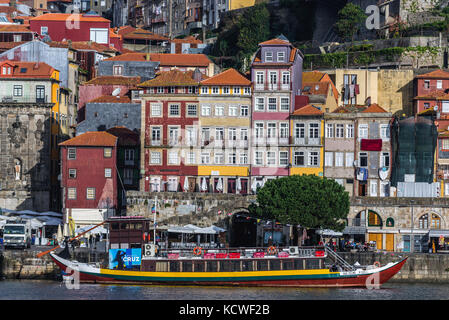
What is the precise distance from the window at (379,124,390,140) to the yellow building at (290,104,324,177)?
4785 millimetres

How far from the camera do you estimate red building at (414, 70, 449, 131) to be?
9925cm

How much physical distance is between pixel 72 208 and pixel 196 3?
7178 cm

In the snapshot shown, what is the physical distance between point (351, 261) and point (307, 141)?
16.6m

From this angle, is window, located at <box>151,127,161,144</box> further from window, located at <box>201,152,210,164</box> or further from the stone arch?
the stone arch

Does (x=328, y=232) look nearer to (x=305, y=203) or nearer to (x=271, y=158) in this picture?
(x=305, y=203)

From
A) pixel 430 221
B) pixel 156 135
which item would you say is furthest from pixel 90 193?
pixel 430 221

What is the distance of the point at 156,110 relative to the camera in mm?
93375

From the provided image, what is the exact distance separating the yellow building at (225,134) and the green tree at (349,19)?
103 ft

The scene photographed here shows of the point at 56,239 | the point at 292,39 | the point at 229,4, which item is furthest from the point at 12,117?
the point at 229,4

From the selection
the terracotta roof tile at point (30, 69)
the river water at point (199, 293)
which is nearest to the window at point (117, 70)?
the terracotta roof tile at point (30, 69)

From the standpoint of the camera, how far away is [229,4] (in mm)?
149000

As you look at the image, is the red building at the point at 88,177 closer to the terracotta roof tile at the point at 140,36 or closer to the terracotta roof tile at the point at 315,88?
the terracotta roof tile at the point at 315,88

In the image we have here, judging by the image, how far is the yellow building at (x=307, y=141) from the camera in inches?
3605

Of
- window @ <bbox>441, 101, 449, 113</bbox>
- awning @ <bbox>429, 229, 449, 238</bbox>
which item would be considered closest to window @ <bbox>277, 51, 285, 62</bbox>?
window @ <bbox>441, 101, 449, 113</bbox>
